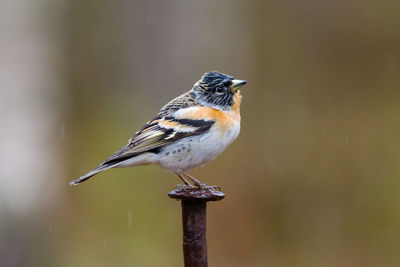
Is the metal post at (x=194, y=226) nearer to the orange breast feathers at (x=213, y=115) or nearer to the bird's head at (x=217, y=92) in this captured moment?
the orange breast feathers at (x=213, y=115)

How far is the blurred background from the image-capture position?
26.9ft

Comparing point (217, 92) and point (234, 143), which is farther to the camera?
point (234, 143)

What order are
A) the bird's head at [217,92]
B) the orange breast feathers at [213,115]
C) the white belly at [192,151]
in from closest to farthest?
the white belly at [192,151]
the orange breast feathers at [213,115]
the bird's head at [217,92]

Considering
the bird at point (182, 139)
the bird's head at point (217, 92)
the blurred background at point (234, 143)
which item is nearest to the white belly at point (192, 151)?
the bird at point (182, 139)

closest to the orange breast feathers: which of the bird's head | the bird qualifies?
the bird

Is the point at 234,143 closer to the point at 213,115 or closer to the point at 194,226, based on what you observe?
the point at 213,115

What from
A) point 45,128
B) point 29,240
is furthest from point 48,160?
point 29,240

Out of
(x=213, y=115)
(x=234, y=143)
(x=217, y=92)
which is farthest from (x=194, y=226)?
(x=234, y=143)

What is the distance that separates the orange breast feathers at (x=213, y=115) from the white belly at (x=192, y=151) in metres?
0.09

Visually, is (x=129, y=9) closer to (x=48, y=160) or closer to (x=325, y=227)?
(x=48, y=160)

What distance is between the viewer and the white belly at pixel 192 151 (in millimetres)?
4676

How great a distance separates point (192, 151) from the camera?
184 inches

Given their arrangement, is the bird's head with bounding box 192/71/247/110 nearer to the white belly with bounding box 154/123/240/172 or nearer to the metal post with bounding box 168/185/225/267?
the white belly with bounding box 154/123/240/172

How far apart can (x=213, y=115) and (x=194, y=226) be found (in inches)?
76.0
